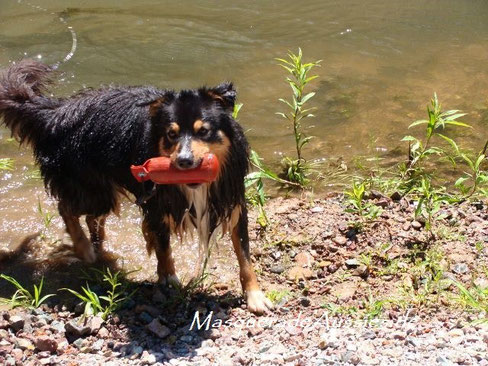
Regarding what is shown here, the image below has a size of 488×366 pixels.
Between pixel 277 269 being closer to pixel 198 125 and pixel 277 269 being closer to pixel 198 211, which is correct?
pixel 198 211

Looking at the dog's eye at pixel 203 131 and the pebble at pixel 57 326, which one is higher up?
the dog's eye at pixel 203 131

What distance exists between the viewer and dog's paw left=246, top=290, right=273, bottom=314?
4.34 metres

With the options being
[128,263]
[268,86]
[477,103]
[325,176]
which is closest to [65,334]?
[128,263]

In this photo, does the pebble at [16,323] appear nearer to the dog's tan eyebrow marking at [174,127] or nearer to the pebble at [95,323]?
the pebble at [95,323]

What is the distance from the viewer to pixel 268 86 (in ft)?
25.3

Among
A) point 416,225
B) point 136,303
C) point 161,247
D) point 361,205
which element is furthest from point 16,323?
point 416,225

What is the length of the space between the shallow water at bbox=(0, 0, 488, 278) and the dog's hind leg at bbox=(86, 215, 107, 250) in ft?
0.35

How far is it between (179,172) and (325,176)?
253 cm

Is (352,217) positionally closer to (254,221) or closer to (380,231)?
(380,231)

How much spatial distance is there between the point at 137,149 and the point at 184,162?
2.03 feet

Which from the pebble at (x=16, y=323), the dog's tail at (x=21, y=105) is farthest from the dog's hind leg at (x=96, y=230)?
the pebble at (x=16, y=323)

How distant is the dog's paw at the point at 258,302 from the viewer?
14.2ft

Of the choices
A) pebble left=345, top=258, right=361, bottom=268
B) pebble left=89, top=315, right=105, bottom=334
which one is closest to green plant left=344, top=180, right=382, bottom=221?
pebble left=345, top=258, right=361, bottom=268

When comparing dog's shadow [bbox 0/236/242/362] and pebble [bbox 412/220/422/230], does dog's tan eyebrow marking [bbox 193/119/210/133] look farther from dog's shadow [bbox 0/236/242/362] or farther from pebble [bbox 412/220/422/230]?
pebble [bbox 412/220/422/230]
